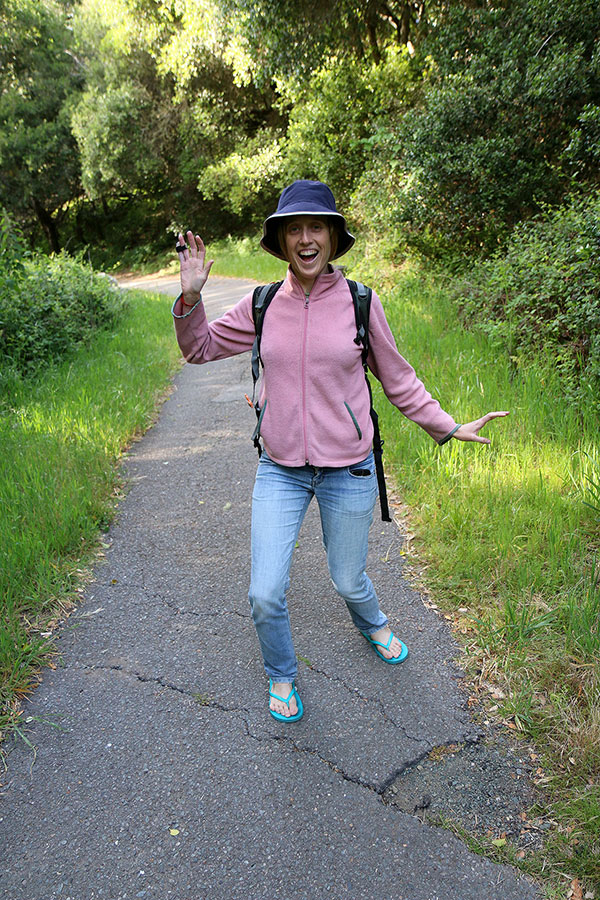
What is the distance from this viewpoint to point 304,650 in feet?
10.6

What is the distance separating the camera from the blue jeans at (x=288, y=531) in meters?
2.53

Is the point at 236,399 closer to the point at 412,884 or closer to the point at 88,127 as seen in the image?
the point at 412,884

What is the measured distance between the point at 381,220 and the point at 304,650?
9594mm

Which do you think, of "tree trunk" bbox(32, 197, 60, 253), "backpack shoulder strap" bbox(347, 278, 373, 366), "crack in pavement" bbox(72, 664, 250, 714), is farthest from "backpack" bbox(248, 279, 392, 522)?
"tree trunk" bbox(32, 197, 60, 253)

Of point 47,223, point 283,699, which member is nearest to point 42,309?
point 283,699

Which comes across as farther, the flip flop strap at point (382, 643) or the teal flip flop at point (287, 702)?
the flip flop strap at point (382, 643)

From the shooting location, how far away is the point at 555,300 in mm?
5523

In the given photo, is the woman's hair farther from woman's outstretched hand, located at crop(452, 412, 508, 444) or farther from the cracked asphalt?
the cracked asphalt

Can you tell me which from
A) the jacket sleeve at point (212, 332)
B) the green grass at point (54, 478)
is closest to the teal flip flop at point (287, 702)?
the green grass at point (54, 478)

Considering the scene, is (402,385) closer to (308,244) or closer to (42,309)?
(308,244)

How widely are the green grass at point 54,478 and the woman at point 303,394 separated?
140 cm

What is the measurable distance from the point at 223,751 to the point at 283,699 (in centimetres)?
33

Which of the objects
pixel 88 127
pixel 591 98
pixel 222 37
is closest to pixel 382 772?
pixel 591 98

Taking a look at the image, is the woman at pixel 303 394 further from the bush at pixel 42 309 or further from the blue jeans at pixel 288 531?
the bush at pixel 42 309
